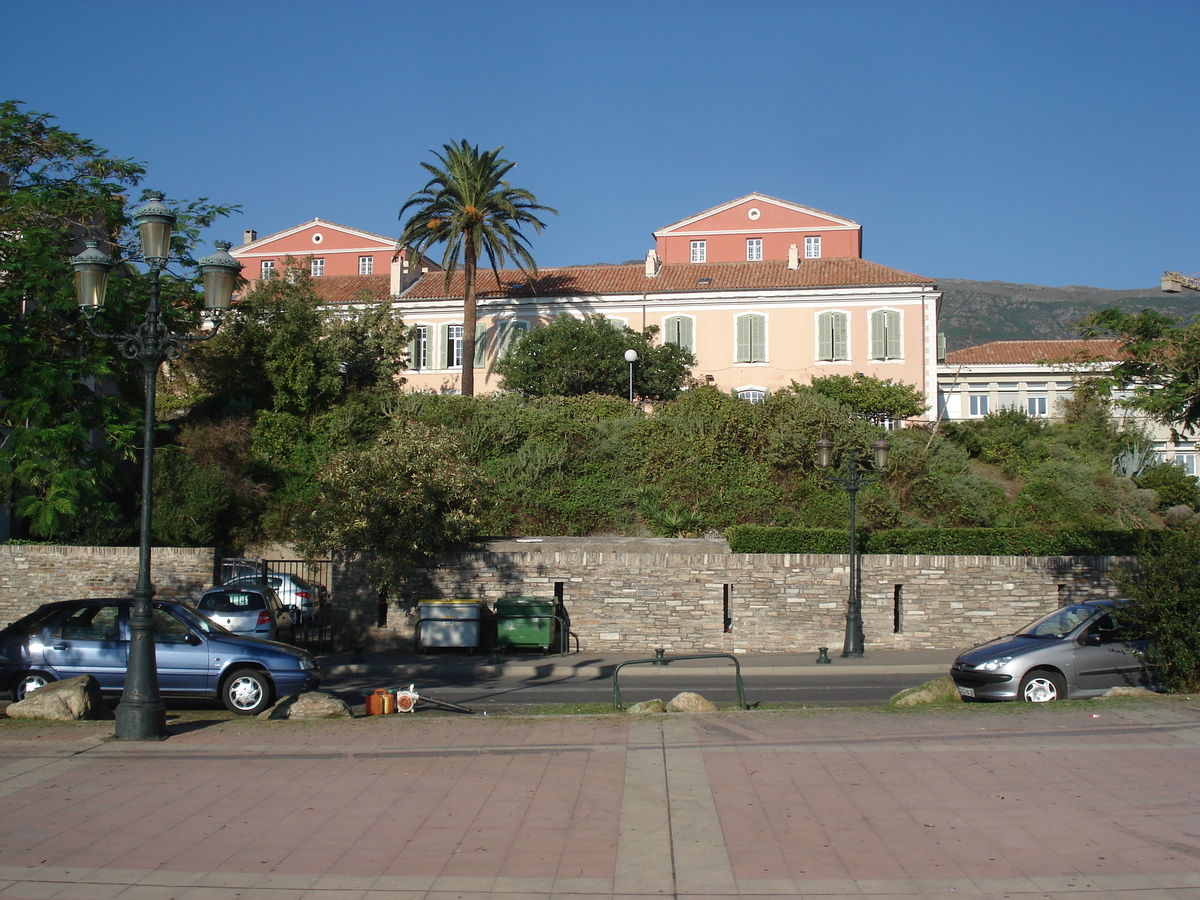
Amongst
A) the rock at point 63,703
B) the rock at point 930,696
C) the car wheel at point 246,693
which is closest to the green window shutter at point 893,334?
the rock at point 930,696

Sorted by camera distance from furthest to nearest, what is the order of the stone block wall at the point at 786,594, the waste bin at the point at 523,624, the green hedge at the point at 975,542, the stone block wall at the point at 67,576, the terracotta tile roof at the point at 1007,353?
the terracotta tile roof at the point at 1007,353
the stone block wall at the point at 67,576
the green hedge at the point at 975,542
the stone block wall at the point at 786,594
the waste bin at the point at 523,624

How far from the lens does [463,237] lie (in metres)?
36.6

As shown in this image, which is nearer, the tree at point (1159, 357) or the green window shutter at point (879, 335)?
the tree at point (1159, 357)

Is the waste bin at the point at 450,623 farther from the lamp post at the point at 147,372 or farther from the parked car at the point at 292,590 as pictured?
the lamp post at the point at 147,372

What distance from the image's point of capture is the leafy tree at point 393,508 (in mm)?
20906

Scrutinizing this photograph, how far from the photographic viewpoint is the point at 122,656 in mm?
12539

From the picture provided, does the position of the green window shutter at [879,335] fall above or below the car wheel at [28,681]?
above

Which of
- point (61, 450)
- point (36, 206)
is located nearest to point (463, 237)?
point (36, 206)

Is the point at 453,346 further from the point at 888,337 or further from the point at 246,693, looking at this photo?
the point at 246,693

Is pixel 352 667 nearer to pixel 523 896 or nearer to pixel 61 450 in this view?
pixel 61 450

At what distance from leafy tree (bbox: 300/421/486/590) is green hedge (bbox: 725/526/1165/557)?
630 cm

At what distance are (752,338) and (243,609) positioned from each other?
86.6 ft

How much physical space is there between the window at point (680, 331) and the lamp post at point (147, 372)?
98.9 feet

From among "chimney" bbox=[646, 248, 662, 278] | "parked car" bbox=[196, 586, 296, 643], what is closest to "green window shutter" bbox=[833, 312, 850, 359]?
"chimney" bbox=[646, 248, 662, 278]
